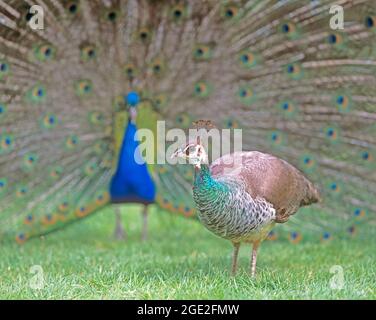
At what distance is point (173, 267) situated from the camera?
4.43 m

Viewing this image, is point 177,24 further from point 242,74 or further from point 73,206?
point 73,206

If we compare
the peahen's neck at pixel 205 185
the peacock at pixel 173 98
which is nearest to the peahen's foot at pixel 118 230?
the peacock at pixel 173 98

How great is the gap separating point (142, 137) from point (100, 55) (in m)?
0.65

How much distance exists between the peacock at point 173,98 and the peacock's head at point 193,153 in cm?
162

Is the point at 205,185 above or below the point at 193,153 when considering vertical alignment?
below

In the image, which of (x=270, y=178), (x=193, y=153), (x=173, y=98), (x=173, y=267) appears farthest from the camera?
(x=173, y=98)

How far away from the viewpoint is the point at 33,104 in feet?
17.1

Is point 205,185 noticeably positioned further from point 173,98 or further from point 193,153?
point 173,98

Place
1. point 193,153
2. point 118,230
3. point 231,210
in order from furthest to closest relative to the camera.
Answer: point 118,230, point 231,210, point 193,153

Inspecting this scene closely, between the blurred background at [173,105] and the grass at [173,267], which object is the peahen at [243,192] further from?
the blurred background at [173,105]

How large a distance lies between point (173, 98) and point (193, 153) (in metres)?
1.89

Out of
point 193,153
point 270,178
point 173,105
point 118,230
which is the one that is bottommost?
point 118,230

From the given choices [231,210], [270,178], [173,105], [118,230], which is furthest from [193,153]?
[118,230]
